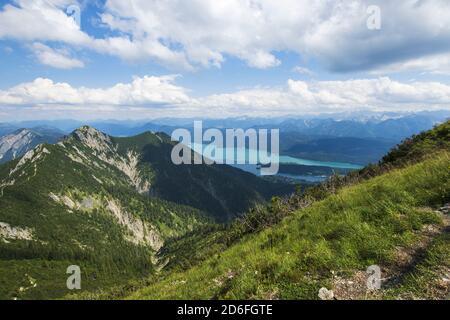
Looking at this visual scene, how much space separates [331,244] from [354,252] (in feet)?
2.37

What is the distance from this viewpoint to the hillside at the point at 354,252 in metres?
7.31

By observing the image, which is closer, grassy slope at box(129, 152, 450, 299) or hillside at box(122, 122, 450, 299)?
hillside at box(122, 122, 450, 299)

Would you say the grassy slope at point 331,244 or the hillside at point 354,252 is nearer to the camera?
the hillside at point 354,252

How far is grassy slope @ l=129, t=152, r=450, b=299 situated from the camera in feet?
26.4

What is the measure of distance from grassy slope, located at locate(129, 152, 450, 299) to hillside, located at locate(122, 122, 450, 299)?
23mm

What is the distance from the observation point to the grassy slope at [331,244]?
804cm

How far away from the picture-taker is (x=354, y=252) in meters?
8.59

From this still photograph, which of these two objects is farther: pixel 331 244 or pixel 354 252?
pixel 331 244

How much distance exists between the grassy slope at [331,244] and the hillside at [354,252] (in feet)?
0.08
